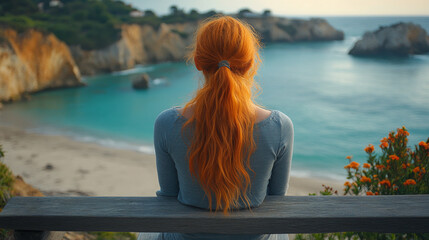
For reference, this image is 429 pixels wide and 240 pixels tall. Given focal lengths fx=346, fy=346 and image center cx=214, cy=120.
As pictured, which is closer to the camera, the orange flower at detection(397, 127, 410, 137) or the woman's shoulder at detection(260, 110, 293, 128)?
the woman's shoulder at detection(260, 110, 293, 128)

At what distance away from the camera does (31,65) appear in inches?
587

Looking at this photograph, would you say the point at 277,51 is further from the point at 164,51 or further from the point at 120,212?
the point at 120,212

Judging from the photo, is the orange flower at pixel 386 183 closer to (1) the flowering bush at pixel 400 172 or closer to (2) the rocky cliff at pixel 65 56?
(1) the flowering bush at pixel 400 172

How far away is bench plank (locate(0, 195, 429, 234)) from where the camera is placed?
136 centimetres

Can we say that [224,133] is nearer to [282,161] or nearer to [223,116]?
[223,116]

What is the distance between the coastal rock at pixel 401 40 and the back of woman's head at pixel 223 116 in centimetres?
3112

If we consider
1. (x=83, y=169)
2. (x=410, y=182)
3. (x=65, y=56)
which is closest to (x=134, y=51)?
(x=65, y=56)

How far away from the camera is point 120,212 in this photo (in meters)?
1.43

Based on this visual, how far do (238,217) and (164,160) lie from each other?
0.41 metres

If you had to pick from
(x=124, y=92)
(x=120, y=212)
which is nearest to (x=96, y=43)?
(x=124, y=92)

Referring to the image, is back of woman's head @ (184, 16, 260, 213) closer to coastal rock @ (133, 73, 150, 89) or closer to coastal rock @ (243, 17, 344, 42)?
coastal rock @ (133, 73, 150, 89)

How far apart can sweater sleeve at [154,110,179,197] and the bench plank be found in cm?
14

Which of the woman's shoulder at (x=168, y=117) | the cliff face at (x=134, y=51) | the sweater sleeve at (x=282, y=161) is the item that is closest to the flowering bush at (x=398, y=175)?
the sweater sleeve at (x=282, y=161)

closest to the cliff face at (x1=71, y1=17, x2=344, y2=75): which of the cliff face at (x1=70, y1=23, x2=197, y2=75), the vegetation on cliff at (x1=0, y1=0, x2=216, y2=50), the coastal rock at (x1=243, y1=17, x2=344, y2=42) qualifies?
the cliff face at (x1=70, y1=23, x2=197, y2=75)
